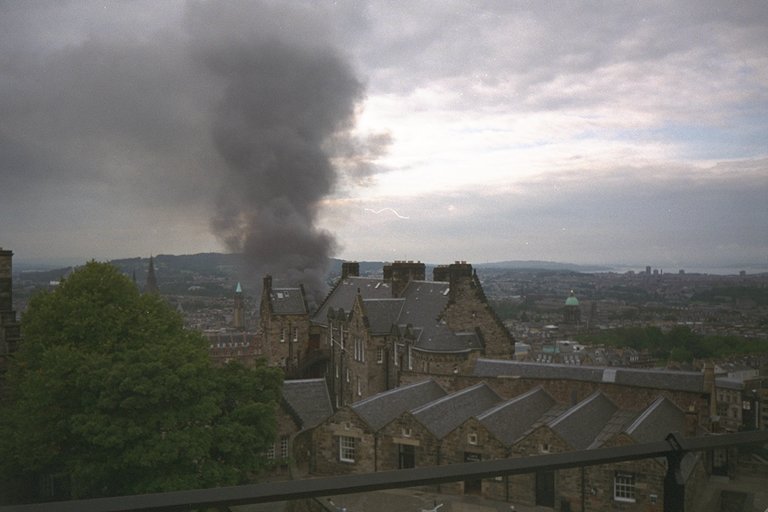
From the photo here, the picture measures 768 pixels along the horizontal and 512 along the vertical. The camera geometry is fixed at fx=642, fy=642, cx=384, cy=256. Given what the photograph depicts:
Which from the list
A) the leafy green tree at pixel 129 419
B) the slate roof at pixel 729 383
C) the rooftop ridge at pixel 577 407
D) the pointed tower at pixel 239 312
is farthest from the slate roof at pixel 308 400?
the pointed tower at pixel 239 312

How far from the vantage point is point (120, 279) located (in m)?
16.5

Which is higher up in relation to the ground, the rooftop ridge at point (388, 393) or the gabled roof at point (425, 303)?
the gabled roof at point (425, 303)

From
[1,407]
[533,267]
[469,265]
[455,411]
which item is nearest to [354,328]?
[469,265]

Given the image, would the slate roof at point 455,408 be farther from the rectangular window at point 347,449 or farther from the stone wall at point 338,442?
the rectangular window at point 347,449

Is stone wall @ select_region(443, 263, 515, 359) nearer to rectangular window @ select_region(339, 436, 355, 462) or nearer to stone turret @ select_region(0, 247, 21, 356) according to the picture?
rectangular window @ select_region(339, 436, 355, 462)

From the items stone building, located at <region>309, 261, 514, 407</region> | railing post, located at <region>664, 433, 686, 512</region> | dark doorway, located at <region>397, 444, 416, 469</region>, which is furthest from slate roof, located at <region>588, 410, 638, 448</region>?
railing post, located at <region>664, 433, 686, 512</region>

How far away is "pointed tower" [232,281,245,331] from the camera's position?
42.0 metres

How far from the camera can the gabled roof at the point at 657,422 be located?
14546mm

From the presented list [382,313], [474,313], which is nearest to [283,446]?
[382,313]

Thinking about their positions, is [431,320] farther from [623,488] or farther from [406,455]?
[623,488]

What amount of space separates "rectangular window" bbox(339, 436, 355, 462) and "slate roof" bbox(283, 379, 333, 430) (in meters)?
2.71

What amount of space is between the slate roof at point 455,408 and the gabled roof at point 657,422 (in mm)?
4455

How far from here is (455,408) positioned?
1881 centimetres

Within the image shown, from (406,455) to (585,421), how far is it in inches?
195
